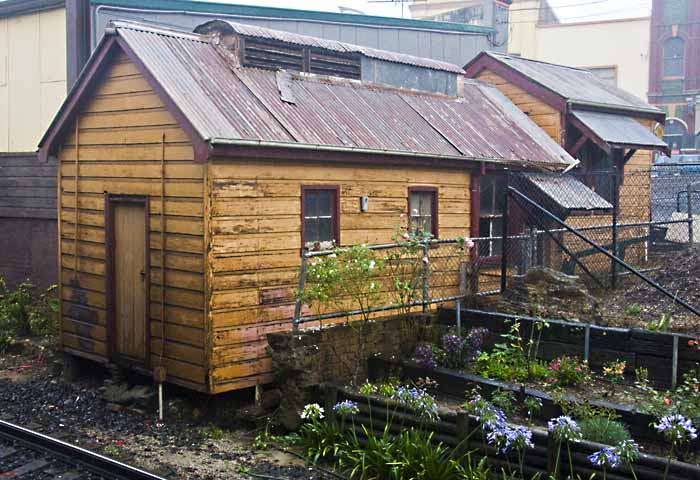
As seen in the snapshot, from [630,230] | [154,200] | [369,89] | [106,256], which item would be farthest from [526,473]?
[630,230]

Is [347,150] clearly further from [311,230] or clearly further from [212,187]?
[212,187]

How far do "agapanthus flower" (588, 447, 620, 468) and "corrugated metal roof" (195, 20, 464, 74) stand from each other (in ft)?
25.3

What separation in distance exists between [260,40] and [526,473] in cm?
741

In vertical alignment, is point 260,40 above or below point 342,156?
above

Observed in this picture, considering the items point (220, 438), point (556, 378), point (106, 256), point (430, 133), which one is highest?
point (430, 133)

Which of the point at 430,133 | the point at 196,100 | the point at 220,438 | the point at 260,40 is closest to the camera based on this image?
the point at 220,438

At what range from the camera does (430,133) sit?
507 inches

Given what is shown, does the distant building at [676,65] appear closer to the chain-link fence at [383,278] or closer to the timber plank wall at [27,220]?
the chain-link fence at [383,278]

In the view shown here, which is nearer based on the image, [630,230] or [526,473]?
[526,473]

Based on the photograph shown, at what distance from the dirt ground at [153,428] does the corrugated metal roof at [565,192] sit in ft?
22.2

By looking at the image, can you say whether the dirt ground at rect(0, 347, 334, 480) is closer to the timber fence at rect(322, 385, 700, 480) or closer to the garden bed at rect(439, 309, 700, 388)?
the timber fence at rect(322, 385, 700, 480)

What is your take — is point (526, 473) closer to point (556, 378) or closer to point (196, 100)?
point (556, 378)

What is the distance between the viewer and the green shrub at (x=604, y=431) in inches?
289

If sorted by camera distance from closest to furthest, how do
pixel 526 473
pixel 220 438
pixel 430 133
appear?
pixel 526 473 < pixel 220 438 < pixel 430 133
